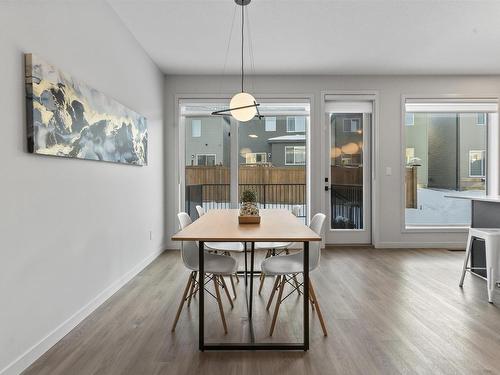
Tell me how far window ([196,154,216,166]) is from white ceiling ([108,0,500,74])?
131 cm

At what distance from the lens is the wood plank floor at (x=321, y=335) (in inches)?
80.6

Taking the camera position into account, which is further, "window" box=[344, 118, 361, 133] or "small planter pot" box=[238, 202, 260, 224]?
"window" box=[344, 118, 361, 133]

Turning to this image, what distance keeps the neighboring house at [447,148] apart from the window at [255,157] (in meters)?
2.39

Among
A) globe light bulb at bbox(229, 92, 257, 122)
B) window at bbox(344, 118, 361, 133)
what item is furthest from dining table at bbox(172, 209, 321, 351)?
window at bbox(344, 118, 361, 133)

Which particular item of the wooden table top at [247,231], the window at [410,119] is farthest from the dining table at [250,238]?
the window at [410,119]

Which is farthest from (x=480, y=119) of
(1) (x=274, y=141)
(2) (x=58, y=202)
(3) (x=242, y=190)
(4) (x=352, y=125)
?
(2) (x=58, y=202)

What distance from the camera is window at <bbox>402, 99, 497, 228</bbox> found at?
5.68 meters

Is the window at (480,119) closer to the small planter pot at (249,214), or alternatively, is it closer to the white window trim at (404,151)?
the white window trim at (404,151)

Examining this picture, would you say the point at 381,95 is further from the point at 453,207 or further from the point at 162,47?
the point at 162,47

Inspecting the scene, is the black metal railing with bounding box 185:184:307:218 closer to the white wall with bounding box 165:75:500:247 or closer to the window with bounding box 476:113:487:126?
the white wall with bounding box 165:75:500:247

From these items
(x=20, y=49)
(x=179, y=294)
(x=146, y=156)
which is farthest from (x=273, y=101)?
(x=20, y=49)

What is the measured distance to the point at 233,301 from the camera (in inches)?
123

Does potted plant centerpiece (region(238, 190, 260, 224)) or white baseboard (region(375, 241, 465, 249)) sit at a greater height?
potted plant centerpiece (region(238, 190, 260, 224))

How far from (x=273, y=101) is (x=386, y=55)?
67.8 inches
